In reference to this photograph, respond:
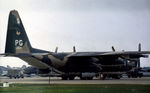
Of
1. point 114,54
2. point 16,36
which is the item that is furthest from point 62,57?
point 114,54

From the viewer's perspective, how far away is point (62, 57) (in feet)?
157

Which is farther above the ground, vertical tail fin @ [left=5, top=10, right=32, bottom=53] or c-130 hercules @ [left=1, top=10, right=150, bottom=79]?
vertical tail fin @ [left=5, top=10, right=32, bottom=53]

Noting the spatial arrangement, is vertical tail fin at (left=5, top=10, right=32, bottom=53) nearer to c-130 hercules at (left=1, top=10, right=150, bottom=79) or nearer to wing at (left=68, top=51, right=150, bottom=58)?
c-130 hercules at (left=1, top=10, right=150, bottom=79)

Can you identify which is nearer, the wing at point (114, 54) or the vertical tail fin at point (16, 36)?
the wing at point (114, 54)

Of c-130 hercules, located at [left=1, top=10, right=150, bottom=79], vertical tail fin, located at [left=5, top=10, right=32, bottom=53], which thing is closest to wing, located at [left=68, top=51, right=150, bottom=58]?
c-130 hercules, located at [left=1, top=10, right=150, bottom=79]

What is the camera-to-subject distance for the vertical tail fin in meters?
46.7

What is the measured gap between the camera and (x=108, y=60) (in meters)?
49.2

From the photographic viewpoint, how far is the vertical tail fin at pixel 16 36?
4672 cm

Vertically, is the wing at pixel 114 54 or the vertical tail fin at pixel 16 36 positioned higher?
the vertical tail fin at pixel 16 36

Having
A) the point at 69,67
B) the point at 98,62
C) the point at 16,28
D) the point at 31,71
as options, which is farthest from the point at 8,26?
the point at 31,71

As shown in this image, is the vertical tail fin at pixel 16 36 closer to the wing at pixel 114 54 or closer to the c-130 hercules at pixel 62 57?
the c-130 hercules at pixel 62 57

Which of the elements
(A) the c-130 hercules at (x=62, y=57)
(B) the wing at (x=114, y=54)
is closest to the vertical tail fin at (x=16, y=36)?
(A) the c-130 hercules at (x=62, y=57)

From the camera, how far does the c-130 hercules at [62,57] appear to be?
46.4m

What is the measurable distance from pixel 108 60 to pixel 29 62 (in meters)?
11.3
